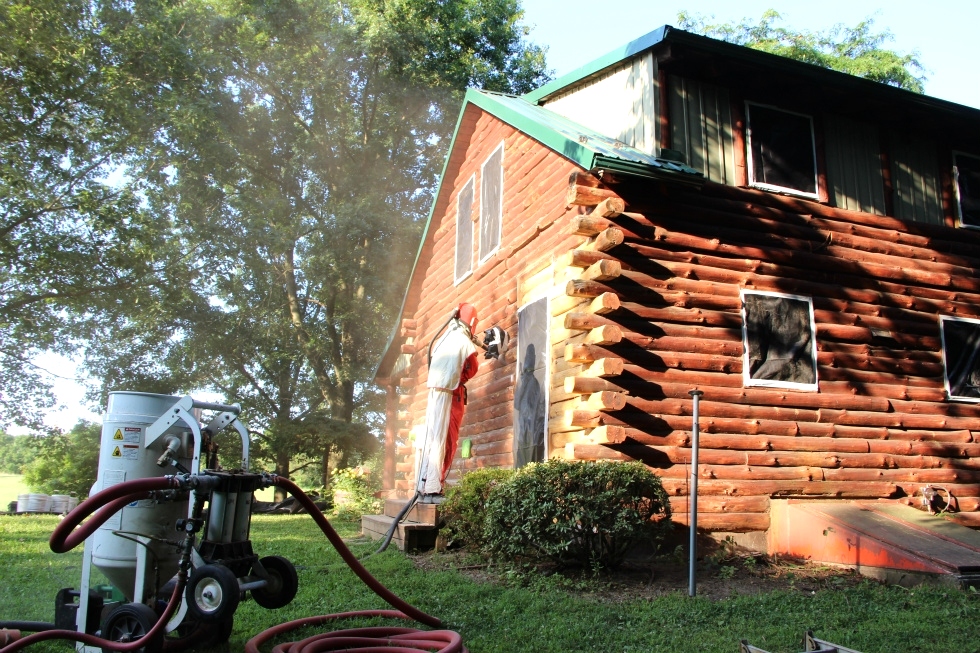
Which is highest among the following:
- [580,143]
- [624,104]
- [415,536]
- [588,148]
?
[624,104]

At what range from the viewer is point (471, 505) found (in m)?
8.30

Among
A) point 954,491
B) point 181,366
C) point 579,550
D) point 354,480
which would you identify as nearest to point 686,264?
point 579,550

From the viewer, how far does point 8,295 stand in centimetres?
2250

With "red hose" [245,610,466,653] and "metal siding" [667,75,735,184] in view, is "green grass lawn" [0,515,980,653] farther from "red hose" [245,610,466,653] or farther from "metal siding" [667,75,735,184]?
"metal siding" [667,75,735,184]

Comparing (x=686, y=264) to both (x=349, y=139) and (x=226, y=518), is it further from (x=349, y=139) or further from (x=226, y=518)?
(x=349, y=139)

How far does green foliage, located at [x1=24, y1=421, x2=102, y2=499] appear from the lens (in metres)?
21.9

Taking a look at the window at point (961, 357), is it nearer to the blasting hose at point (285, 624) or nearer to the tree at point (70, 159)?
the blasting hose at point (285, 624)

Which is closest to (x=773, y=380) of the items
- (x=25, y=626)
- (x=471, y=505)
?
(x=471, y=505)

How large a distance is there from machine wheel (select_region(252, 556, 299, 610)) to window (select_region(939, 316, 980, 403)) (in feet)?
29.5

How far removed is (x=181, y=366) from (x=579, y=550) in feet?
78.0

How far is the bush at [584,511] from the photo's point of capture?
6688 mm

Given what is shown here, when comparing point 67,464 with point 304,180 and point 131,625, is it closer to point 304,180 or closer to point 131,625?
point 304,180

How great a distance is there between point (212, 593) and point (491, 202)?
31.4ft

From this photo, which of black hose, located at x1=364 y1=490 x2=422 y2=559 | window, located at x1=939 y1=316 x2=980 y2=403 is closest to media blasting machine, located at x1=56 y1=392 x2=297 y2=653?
black hose, located at x1=364 y1=490 x2=422 y2=559
